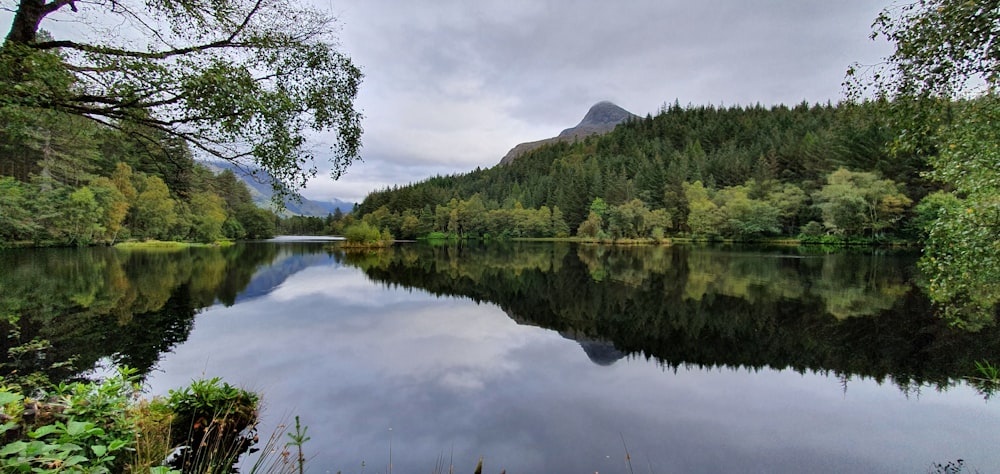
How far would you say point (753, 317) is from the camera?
1408 centimetres

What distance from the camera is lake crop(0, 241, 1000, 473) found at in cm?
608

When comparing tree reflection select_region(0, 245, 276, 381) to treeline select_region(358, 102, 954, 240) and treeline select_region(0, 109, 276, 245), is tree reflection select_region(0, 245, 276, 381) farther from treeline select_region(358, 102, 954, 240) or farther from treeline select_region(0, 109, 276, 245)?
treeline select_region(358, 102, 954, 240)

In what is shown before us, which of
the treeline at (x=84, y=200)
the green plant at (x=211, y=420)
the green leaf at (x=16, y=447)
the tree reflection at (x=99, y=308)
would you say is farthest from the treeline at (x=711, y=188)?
the treeline at (x=84, y=200)

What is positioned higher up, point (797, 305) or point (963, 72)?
point (963, 72)

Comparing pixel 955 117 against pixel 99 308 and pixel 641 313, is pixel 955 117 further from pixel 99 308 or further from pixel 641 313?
pixel 99 308

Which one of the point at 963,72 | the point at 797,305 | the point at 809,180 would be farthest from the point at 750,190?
the point at 963,72

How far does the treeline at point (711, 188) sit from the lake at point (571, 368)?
512 cm

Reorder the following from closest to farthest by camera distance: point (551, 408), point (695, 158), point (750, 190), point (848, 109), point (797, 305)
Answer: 1. point (848, 109)
2. point (551, 408)
3. point (797, 305)
4. point (750, 190)
5. point (695, 158)

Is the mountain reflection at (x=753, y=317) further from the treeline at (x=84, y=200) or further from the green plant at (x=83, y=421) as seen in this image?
the treeline at (x=84, y=200)

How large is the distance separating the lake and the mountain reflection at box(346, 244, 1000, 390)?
10cm

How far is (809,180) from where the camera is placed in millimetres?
62750

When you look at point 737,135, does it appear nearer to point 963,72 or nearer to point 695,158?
point 695,158

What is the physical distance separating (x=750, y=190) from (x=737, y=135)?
54.2 m

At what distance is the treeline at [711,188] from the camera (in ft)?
159
